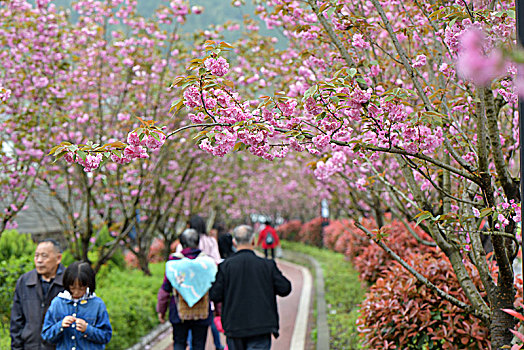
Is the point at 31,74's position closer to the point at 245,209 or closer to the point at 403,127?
the point at 403,127

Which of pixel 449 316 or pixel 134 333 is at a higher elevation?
pixel 449 316

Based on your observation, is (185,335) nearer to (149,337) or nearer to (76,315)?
(76,315)

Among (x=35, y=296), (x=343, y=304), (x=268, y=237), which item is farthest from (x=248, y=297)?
(x=268, y=237)

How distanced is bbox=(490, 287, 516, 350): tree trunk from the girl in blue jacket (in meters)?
2.87

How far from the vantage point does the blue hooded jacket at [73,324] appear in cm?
407

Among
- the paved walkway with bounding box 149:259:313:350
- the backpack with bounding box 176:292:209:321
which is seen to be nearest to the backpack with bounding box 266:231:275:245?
the paved walkway with bounding box 149:259:313:350

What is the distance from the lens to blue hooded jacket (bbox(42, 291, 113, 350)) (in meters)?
4.07

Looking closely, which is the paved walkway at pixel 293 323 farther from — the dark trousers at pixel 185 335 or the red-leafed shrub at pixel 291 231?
the red-leafed shrub at pixel 291 231

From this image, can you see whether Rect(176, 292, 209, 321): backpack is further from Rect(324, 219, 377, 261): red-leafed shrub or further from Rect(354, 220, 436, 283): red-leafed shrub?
Rect(354, 220, 436, 283): red-leafed shrub

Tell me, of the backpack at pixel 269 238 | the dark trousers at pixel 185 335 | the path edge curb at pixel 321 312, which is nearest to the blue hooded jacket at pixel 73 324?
the dark trousers at pixel 185 335

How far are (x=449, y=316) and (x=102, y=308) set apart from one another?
2.88 metres

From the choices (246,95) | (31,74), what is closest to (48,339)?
(31,74)

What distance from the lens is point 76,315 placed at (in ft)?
13.5

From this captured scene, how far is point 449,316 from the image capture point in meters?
4.35
